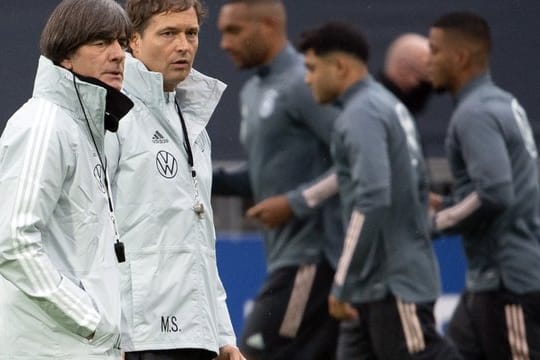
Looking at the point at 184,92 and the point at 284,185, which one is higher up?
the point at 184,92

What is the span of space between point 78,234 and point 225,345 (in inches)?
35.2

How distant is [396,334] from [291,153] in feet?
3.62

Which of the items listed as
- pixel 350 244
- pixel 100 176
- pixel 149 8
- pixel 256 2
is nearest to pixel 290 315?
pixel 350 244

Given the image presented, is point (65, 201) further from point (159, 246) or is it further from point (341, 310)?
point (341, 310)

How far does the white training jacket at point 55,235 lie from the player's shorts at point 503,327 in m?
3.37

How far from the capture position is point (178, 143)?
429cm

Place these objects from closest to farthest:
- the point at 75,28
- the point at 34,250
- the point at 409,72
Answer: the point at 34,250
the point at 75,28
the point at 409,72

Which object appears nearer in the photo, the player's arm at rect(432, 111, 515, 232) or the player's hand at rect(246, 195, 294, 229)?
the player's arm at rect(432, 111, 515, 232)

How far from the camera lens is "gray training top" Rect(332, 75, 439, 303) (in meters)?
6.64

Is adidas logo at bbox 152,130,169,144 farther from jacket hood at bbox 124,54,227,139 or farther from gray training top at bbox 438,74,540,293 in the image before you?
gray training top at bbox 438,74,540,293

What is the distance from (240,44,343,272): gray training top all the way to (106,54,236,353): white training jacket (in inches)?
113

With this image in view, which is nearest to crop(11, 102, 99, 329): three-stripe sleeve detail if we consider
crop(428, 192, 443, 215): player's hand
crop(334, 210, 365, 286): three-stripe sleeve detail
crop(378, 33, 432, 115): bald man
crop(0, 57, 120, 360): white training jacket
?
crop(0, 57, 120, 360): white training jacket

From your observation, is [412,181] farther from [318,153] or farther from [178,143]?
[178,143]

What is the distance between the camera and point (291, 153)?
7211 millimetres
